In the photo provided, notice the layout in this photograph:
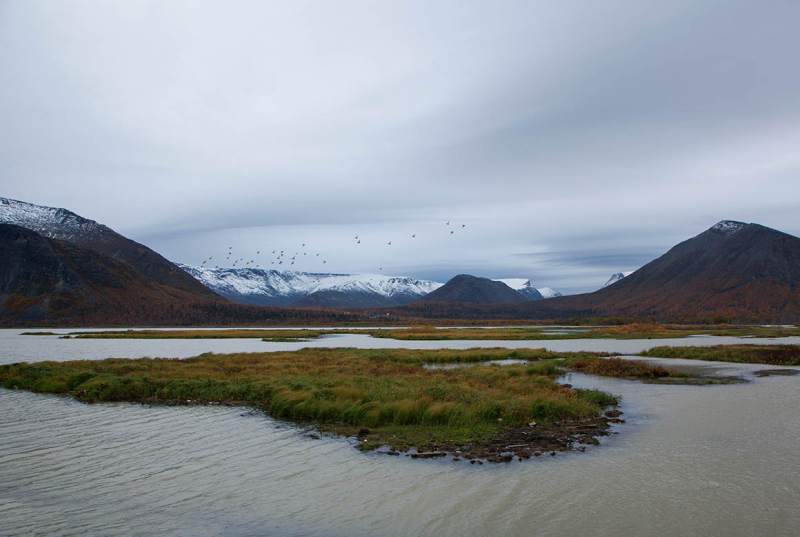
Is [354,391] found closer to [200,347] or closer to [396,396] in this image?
[396,396]

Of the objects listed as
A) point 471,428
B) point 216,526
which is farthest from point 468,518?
point 471,428

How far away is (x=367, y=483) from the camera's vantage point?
1595 cm

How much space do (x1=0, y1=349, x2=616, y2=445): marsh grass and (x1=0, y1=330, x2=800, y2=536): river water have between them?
9.57ft

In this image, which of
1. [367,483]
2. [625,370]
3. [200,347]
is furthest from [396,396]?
[200,347]

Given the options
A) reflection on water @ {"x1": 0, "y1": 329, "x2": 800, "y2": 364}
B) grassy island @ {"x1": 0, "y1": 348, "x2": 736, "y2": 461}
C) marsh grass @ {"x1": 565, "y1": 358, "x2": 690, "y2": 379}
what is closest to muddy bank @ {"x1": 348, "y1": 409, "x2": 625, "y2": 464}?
grassy island @ {"x1": 0, "y1": 348, "x2": 736, "y2": 461}

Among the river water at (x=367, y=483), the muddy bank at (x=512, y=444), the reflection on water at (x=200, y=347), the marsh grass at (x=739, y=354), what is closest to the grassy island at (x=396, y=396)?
the muddy bank at (x=512, y=444)

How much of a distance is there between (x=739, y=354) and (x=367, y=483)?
2216 inches

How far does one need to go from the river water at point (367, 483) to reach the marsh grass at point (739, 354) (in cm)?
3398

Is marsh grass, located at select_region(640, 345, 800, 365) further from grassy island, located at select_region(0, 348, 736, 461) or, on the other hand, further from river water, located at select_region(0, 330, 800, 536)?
river water, located at select_region(0, 330, 800, 536)

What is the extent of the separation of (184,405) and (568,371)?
108 feet

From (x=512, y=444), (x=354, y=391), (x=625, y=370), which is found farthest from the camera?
(x=625, y=370)

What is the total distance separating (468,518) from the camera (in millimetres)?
13219

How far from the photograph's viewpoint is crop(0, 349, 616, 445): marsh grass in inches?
945

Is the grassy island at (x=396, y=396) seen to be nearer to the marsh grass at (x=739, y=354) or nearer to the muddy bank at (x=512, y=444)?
the muddy bank at (x=512, y=444)
